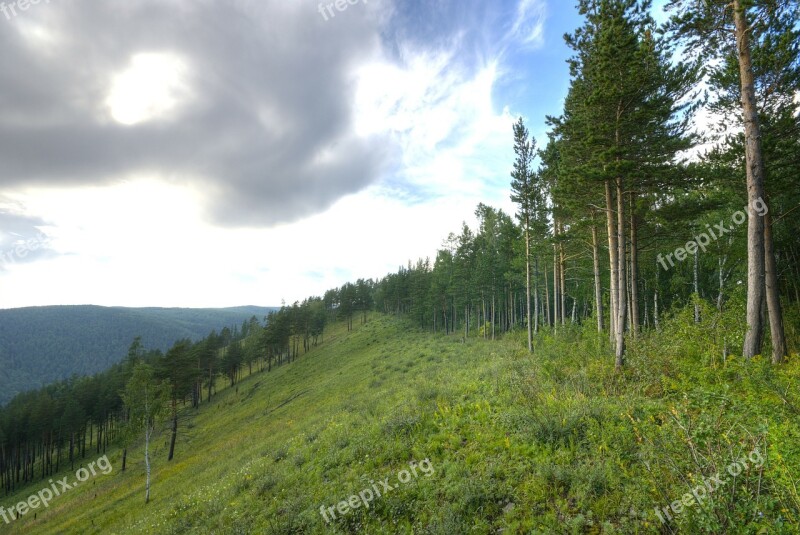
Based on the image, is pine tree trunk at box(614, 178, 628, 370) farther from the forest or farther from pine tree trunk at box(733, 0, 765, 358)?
pine tree trunk at box(733, 0, 765, 358)

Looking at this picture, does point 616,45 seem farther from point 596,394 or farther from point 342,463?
point 342,463

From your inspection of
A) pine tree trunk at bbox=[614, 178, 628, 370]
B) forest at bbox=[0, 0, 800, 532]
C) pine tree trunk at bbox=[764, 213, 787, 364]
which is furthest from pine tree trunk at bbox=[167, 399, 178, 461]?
pine tree trunk at bbox=[764, 213, 787, 364]

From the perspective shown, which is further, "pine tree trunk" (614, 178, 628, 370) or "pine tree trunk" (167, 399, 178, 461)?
"pine tree trunk" (167, 399, 178, 461)

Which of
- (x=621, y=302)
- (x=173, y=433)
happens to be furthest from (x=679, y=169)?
(x=173, y=433)

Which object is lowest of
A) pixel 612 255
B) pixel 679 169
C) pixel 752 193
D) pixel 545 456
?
pixel 545 456

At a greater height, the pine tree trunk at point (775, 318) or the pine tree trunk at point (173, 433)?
the pine tree trunk at point (775, 318)

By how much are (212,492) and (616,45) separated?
880 inches

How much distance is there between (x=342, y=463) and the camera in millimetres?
9734

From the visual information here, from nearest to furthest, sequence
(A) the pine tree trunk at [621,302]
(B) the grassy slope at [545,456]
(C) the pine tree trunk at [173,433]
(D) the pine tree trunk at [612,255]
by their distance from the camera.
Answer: (B) the grassy slope at [545,456] < (A) the pine tree trunk at [621,302] < (D) the pine tree trunk at [612,255] < (C) the pine tree trunk at [173,433]

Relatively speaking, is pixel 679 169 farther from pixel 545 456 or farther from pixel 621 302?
pixel 545 456

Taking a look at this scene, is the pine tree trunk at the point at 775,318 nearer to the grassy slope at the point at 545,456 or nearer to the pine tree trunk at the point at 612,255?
the grassy slope at the point at 545,456

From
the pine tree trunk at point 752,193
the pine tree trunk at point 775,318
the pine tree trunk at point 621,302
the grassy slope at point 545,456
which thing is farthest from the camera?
the pine tree trunk at point 621,302

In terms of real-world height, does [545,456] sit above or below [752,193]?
below

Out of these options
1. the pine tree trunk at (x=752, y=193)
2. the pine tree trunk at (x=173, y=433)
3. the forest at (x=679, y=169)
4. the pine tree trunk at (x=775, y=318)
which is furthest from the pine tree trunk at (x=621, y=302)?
the pine tree trunk at (x=173, y=433)
